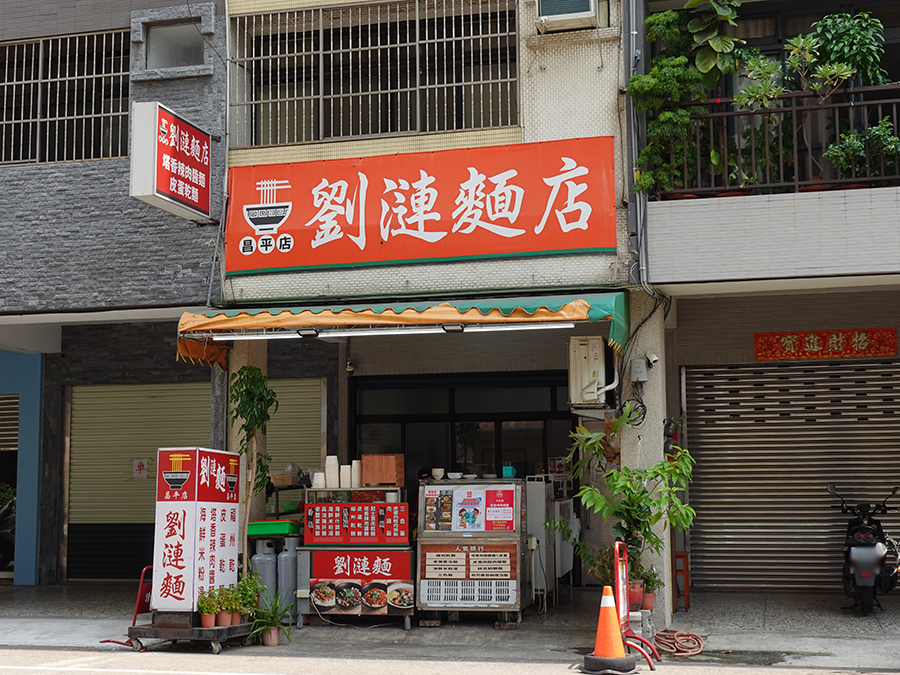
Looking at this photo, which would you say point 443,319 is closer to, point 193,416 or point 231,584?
point 231,584

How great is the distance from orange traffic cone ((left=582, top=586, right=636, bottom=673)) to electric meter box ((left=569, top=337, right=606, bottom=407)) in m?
2.42

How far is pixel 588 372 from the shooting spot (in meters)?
10.6

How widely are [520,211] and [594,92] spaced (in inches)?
61.7

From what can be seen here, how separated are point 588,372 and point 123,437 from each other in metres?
8.76

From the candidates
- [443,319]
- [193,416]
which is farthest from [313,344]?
[443,319]

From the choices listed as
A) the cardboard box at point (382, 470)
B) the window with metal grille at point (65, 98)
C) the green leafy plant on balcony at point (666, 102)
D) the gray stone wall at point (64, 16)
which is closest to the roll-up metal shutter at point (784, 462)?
the green leafy plant on balcony at point (666, 102)

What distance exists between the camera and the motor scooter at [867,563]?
11.4m

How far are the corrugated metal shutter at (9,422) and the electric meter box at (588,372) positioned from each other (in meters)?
10.1

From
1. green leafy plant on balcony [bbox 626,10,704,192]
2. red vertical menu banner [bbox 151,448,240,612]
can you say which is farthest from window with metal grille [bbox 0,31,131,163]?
green leafy plant on balcony [bbox 626,10,704,192]

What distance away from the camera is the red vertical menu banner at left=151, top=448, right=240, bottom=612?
10.1 meters

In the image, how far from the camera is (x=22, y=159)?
13.2 meters

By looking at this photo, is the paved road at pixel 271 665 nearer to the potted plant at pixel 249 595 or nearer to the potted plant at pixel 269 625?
the potted plant at pixel 269 625

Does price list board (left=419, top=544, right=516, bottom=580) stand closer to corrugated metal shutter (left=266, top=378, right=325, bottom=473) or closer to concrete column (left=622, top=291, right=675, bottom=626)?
concrete column (left=622, top=291, right=675, bottom=626)

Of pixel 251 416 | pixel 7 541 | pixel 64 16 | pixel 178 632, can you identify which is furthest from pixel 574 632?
pixel 7 541
